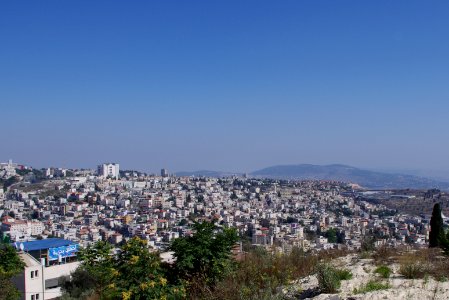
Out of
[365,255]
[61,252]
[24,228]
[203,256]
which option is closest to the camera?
[203,256]

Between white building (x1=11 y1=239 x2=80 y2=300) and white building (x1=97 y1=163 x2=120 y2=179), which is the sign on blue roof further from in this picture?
white building (x1=97 y1=163 x2=120 y2=179)

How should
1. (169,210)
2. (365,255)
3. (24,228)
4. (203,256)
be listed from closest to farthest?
(203,256), (365,255), (24,228), (169,210)

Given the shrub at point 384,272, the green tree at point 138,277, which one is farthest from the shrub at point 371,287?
the green tree at point 138,277

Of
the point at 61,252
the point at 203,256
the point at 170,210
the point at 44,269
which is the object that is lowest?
the point at 170,210

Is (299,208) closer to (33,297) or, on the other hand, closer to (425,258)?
(33,297)

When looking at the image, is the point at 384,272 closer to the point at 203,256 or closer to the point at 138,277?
the point at 203,256

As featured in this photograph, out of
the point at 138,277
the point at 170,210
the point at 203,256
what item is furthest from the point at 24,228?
the point at 138,277

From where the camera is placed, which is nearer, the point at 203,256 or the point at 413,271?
the point at 413,271

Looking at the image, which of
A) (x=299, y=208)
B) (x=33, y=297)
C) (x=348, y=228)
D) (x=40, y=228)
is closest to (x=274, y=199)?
(x=299, y=208)

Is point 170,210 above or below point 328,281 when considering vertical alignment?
below

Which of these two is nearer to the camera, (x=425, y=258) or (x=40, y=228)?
(x=425, y=258)
